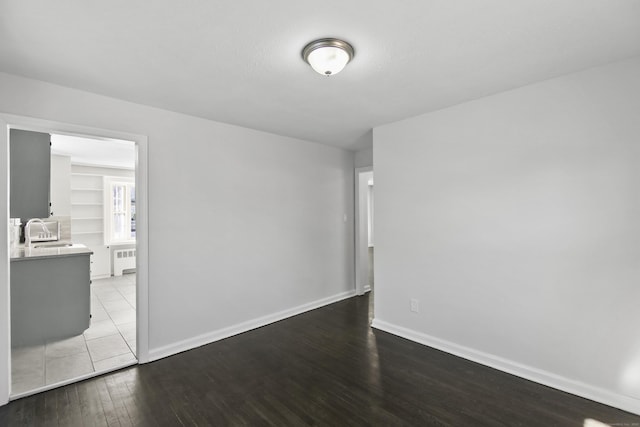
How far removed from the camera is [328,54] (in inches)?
72.5

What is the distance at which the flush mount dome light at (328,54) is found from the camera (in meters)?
1.79

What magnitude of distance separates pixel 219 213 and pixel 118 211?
4960 millimetres

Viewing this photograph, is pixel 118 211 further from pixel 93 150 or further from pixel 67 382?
pixel 67 382

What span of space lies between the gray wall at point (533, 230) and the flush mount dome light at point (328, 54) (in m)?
1.59

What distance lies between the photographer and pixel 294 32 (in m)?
1.71

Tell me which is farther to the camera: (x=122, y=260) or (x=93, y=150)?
(x=122, y=260)

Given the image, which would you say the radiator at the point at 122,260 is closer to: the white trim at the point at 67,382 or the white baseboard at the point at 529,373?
the white trim at the point at 67,382

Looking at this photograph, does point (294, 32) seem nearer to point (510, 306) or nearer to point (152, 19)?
point (152, 19)

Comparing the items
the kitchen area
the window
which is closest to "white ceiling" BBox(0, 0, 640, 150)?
the kitchen area

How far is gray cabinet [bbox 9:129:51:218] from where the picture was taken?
2811 millimetres

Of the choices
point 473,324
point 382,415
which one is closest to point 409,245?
point 473,324

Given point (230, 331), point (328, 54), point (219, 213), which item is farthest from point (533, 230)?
point (230, 331)

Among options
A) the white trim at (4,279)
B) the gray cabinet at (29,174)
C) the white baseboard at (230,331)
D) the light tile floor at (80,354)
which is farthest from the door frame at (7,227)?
the gray cabinet at (29,174)

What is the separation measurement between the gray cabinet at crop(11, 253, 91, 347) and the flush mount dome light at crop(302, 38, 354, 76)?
349cm
